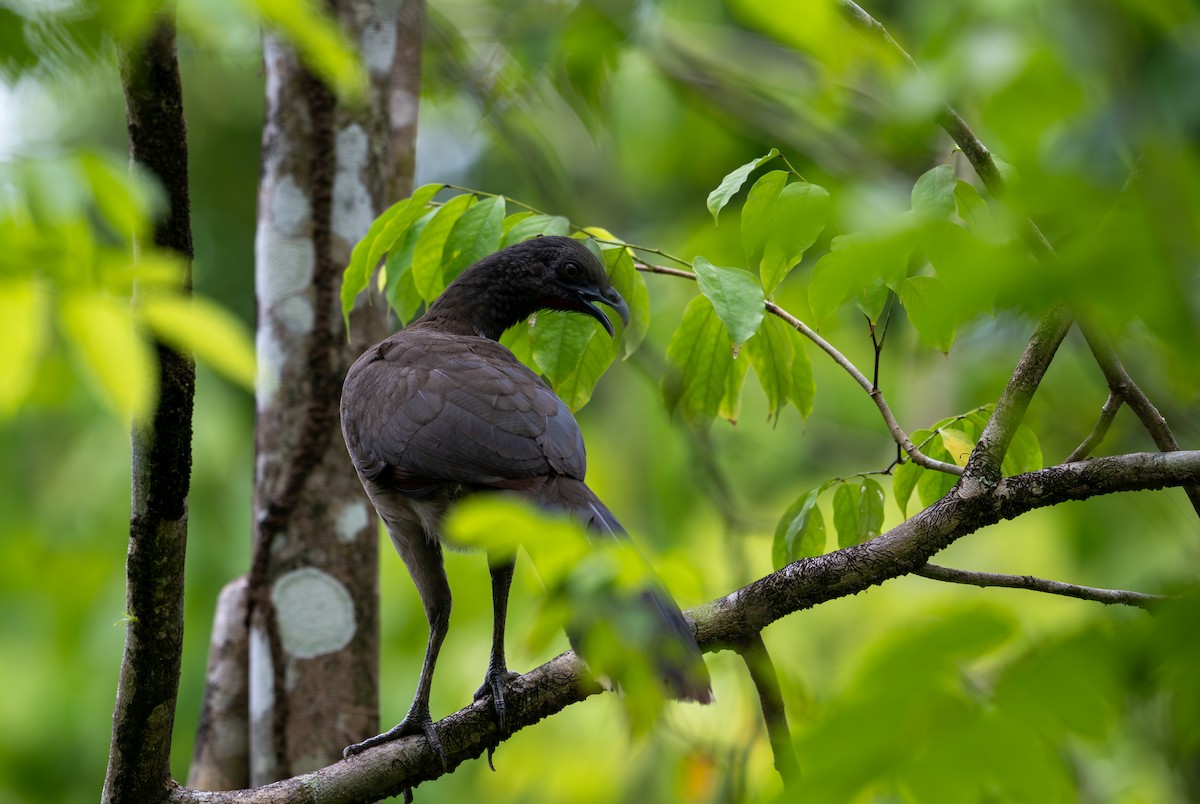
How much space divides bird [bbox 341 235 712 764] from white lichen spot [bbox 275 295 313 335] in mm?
403

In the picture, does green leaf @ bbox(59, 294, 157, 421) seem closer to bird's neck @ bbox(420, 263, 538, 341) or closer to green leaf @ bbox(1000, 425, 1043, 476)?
green leaf @ bbox(1000, 425, 1043, 476)

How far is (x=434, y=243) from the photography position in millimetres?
2918

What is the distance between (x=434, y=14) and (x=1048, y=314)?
2736 millimetres

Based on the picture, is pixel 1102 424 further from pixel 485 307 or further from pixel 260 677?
pixel 260 677

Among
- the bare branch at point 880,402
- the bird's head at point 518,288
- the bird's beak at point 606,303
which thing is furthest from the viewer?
the bird's head at point 518,288

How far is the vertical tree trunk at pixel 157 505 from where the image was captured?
2.09 m

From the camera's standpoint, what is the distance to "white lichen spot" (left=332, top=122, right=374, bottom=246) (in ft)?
12.4

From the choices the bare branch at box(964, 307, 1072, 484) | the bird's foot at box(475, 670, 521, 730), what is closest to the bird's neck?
the bird's foot at box(475, 670, 521, 730)

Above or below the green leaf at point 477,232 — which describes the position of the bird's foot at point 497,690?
below

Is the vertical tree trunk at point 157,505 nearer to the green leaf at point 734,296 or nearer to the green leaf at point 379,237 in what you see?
the green leaf at point 379,237

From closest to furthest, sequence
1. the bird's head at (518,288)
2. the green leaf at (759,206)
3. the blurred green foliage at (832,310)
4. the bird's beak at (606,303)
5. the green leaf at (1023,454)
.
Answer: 1. the blurred green foliage at (832,310)
2. the green leaf at (759,206)
3. the green leaf at (1023,454)
4. the bird's beak at (606,303)
5. the bird's head at (518,288)

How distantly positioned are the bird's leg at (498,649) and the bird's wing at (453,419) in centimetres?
27

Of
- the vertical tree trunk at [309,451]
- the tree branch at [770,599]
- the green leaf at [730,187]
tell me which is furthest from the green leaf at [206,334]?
the vertical tree trunk at [309,451]

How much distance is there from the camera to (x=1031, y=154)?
3.66ft
